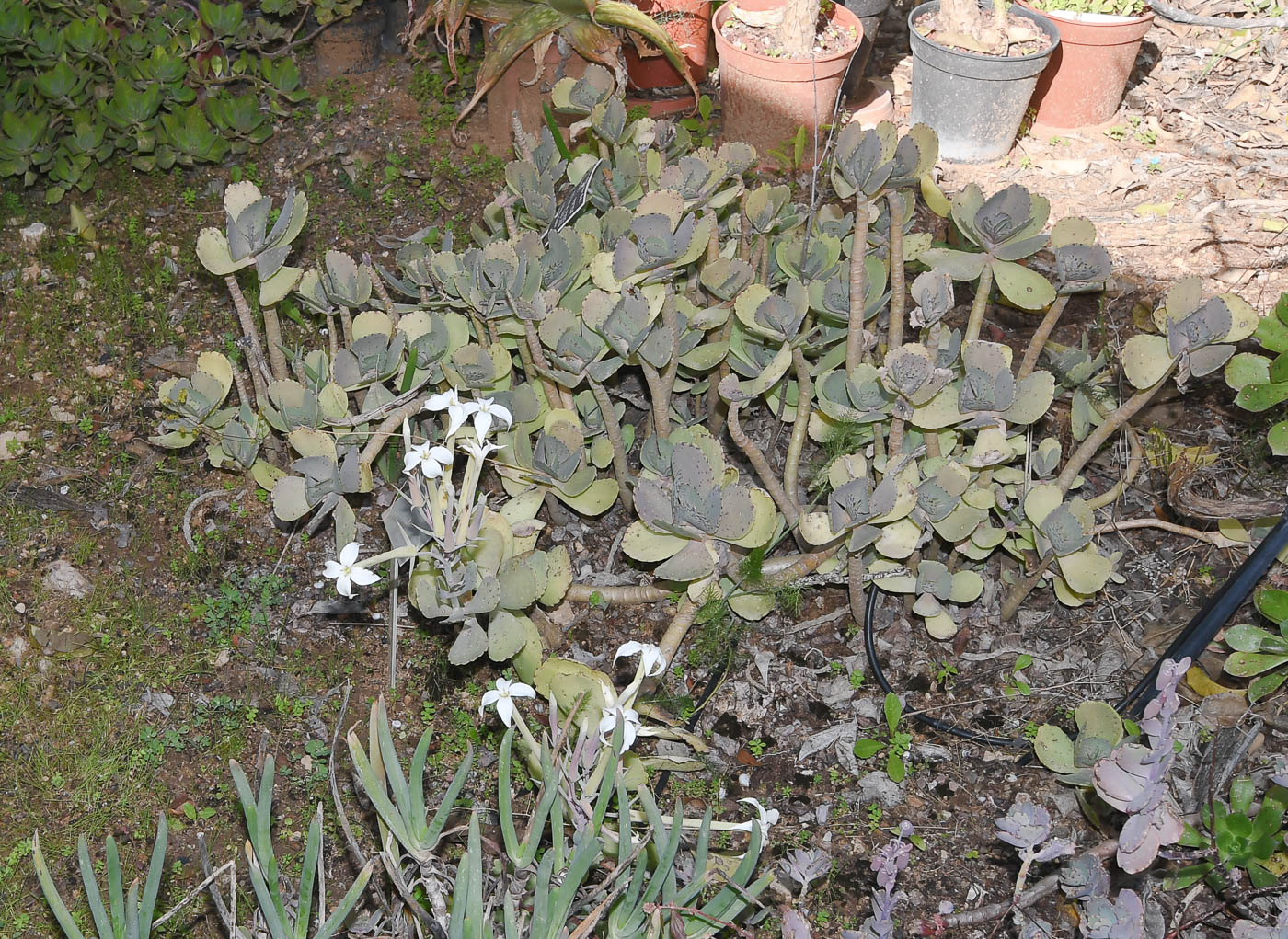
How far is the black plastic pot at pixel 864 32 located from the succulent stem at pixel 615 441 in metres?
2.25

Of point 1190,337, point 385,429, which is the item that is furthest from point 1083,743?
point 385,429

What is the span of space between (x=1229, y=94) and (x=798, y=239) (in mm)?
2541

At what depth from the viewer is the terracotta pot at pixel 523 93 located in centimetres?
306

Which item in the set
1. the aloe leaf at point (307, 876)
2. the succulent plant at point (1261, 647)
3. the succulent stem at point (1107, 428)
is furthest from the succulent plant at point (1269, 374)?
the aloe leaf at point (307, 876)

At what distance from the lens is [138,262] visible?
2.99m

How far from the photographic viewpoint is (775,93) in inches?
133

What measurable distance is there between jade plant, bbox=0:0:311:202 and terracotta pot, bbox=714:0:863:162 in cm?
135

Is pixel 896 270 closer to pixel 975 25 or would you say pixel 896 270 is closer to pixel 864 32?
pixel 975 25

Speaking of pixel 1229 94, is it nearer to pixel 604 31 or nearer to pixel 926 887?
pixel 604 31

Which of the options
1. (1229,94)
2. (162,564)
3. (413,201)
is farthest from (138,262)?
(1229,94)

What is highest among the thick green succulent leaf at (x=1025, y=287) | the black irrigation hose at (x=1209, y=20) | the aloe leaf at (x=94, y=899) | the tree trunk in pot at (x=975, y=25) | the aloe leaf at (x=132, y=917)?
the black irrigation hose at (x=1209, y=20)

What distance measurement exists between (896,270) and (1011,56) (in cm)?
191

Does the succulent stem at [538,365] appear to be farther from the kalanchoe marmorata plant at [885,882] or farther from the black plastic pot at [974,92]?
the black plastic pot at [974,92]

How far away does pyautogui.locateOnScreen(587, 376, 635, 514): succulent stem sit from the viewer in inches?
82.6
